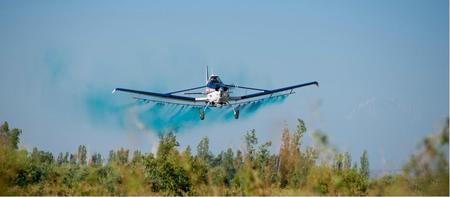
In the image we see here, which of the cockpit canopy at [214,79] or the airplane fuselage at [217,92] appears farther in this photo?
the cockpit canopy at [214,79]

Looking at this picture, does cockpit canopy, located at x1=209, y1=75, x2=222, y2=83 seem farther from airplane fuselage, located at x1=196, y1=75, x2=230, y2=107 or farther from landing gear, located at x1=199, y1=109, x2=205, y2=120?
landing gear, located at x1=199, y1=109, x2=205, y2=120

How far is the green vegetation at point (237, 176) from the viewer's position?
2584 cm

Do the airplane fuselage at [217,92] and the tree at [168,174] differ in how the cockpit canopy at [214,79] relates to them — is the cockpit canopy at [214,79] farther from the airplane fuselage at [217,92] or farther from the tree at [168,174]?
the tree at [168,174]

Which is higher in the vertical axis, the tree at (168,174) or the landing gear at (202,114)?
the landing gear at (202,114)

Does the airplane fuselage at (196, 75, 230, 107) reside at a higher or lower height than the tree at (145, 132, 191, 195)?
higher

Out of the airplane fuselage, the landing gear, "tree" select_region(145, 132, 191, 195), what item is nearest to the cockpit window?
the airplane fuselage

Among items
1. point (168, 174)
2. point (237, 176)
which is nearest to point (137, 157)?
point (168, 174)

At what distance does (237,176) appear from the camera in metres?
35.0

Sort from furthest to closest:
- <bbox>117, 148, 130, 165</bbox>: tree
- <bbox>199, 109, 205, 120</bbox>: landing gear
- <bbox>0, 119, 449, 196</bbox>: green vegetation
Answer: <bbox>199, 109, 205, 120</bbox>: landing gear
<bbox>117, 148, 130, 165</bbox>: tree
<bbox>0, 119, 449, 196</bbox>: green vegetation

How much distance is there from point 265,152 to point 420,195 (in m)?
25.0

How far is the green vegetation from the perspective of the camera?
84.8ft

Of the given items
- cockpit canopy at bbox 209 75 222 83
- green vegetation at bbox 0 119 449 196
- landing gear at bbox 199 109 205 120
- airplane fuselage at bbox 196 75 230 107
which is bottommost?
green vegetation at bbox 0 119 449 196

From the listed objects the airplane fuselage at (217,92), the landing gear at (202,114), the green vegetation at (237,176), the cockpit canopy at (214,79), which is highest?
the cockpit canopy at (214,79)

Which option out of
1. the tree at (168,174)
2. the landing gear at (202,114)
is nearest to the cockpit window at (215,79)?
the landing gear at (202,114)
